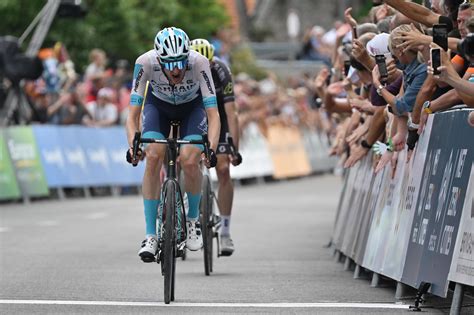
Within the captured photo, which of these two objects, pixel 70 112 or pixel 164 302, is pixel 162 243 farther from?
pixel 70 112

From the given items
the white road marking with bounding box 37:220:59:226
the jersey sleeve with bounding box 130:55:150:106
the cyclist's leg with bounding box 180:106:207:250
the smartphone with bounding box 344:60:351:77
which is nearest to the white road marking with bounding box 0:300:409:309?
the cyclist's leg with bounding box 180:106:207:250

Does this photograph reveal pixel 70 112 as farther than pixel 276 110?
No

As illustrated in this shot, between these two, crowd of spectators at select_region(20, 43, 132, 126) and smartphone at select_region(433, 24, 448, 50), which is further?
crowd of spectators at select_region(20, 43, 132, 126)

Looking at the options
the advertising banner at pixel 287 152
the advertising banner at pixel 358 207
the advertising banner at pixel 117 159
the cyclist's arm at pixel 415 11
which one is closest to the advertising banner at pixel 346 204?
the advertising banner at pixel 358 207

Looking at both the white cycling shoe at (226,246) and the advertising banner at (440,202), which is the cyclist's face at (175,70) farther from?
the white cycling shoe at (226,246)

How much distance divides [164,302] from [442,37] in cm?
302

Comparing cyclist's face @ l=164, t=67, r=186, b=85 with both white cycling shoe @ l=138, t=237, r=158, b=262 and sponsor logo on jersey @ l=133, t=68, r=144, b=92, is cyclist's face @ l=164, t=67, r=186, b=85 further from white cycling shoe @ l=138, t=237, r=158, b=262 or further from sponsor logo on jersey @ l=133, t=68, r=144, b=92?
white cycling shoe @ l=138, t=237, r=158, b=262

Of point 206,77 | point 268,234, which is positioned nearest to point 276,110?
point 268,234

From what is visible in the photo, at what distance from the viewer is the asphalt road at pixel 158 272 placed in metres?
10.7

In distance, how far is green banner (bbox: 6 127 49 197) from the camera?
25.4m

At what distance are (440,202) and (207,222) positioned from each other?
3719 mm

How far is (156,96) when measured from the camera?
1223cm

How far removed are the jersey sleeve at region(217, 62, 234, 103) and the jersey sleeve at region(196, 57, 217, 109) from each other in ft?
8.03

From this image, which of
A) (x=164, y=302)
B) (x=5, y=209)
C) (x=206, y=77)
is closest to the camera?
(x=164, y=302)
